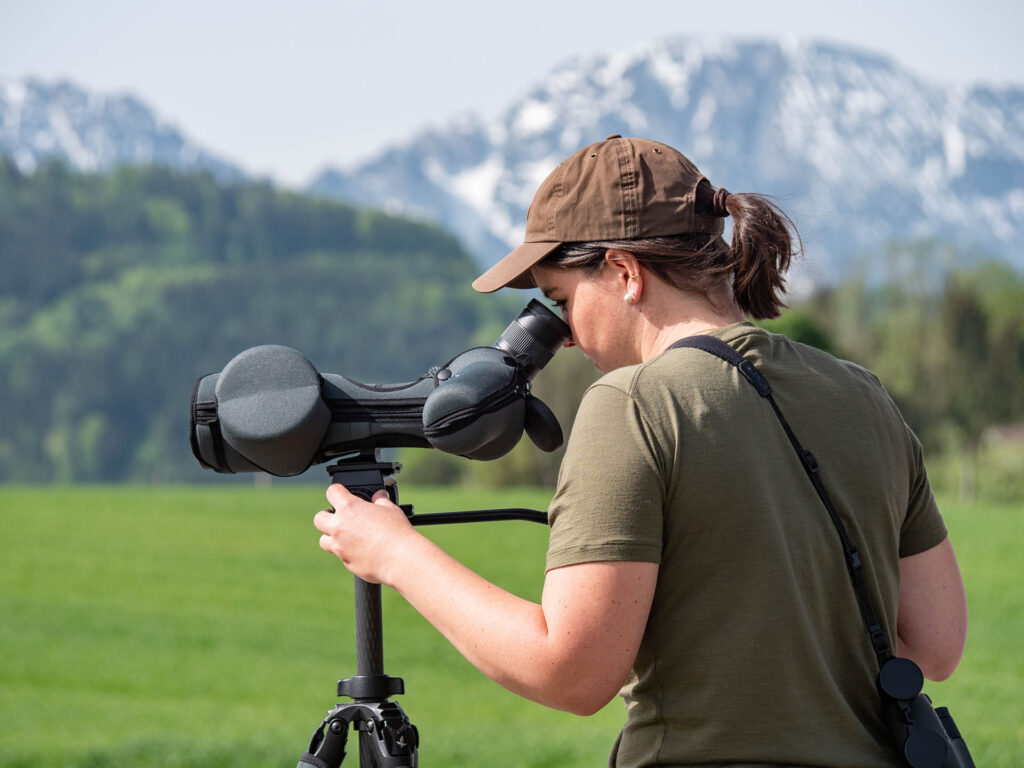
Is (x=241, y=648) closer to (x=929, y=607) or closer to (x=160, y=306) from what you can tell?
(x=929, y=607)

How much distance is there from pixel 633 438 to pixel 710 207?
1.47 ft

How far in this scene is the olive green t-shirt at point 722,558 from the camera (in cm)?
159

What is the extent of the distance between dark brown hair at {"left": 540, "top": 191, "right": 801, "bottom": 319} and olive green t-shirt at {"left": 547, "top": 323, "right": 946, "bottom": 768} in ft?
0.58

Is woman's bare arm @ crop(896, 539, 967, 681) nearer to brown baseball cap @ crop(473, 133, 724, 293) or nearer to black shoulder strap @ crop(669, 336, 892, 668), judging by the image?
black shoulder strap @ crop(669, 336, 892, 668)

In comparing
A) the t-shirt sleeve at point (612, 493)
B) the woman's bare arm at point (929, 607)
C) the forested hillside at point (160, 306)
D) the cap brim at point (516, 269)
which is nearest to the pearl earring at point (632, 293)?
the cap brim at point (516, 269)

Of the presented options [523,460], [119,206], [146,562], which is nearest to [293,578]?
[146,562]

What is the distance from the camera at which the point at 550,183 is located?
1878mm

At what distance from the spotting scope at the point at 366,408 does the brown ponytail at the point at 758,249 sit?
343 millimetres

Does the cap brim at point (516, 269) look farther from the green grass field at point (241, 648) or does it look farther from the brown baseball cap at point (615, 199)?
the green grass field at point (241, 648)

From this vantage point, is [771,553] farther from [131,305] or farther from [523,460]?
[131,305]

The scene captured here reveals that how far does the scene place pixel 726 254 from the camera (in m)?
1.86

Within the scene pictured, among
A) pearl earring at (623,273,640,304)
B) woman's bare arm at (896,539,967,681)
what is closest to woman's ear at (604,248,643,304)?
pearl earring at (623,273,640,304)

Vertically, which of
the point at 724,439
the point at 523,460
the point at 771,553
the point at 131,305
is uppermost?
the point at 131,305

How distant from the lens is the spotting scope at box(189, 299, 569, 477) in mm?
1967
